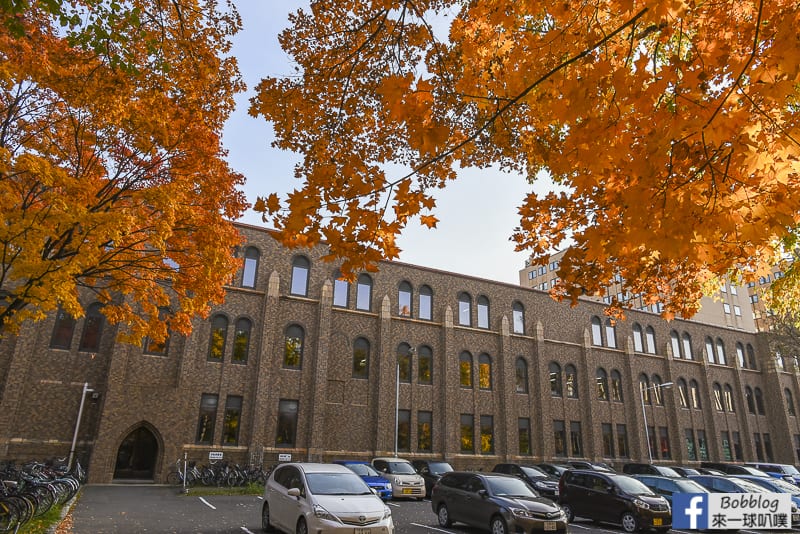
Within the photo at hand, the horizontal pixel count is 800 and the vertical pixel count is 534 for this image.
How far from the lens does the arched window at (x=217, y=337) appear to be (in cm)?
2536

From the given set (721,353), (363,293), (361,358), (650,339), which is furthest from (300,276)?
(721,353)

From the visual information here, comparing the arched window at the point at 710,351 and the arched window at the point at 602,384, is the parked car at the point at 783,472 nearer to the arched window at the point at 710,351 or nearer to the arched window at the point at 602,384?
the arched window at the point at 602,384

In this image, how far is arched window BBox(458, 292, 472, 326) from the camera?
32875 mm

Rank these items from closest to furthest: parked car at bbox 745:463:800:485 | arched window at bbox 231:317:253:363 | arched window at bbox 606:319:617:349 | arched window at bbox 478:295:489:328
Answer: arched window at bbox 231:317:253:363
parked car at bbox 745:463:800:485
arched window at bbox 478:295:489:328
arched window at bbox 606:319:617:349

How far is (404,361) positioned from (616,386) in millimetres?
17820

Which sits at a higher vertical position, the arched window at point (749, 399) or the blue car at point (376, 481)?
the arched window at point (749, 399)

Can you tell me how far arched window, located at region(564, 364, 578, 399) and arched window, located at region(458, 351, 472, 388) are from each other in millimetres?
7930

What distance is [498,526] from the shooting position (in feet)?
35.9

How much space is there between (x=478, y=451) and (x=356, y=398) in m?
8.45

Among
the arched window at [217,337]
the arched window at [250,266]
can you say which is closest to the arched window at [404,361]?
the arched window at [250,266]

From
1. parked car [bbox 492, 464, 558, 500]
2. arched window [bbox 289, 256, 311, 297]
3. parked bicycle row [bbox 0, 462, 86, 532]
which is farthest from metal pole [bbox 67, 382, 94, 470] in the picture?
parked car [bbox 492, 464, 558, 500]

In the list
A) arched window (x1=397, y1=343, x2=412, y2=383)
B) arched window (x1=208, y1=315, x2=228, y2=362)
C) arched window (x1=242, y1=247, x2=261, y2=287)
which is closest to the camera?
arched window (x1=208, y1=315, x2=228, y2=362)

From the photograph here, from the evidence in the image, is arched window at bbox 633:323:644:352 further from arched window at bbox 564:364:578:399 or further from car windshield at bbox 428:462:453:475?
car windshield at bbox 428:462:453:475

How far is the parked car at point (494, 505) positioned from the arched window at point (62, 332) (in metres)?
18.6
